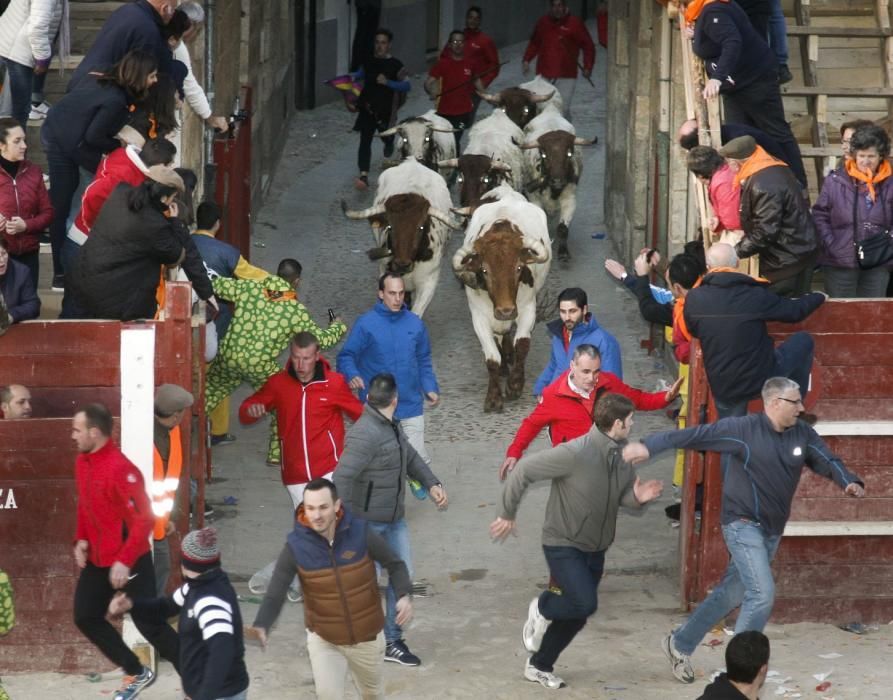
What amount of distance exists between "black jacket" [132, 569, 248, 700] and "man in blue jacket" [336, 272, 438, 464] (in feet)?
16.1

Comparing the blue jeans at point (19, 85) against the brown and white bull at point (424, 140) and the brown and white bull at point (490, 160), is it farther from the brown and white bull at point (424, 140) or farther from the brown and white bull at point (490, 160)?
the brown and white bull at point (424, 140)

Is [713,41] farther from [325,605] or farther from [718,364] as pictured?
[325,605]

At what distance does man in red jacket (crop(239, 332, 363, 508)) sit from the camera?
11.8 meters

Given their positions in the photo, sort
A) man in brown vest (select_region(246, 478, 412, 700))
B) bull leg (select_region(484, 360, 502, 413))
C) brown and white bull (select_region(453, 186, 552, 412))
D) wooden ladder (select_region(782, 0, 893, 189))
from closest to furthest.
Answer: man in brown vest (select_region(246, 478, 412, 700)) < wooden ladder (select_region(782, 0, 893, 189)) < bull leg (select_region(484, 360, 502, 413)) < brown and white bull (select_region(453, 186, 552, 412))

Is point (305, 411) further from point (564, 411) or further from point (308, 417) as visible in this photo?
point (564, 411)

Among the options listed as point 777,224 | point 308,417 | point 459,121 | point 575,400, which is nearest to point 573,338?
point 575,400

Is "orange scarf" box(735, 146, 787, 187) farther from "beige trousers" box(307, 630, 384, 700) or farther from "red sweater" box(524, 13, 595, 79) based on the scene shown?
"red sweater" box(524, 13, 595, 79)

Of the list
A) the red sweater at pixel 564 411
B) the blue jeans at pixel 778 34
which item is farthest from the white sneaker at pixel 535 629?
the blue jeans at pixel 778 34

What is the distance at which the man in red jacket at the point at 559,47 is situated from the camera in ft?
77.8

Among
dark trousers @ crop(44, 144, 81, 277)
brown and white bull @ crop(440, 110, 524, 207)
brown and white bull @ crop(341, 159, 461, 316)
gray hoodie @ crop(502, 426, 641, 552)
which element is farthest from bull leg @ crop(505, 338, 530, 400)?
gray hoodie @ crop(502, 426, 641, 552)

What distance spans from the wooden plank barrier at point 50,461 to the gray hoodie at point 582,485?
2139 mm

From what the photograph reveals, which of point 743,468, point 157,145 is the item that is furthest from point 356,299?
point 743,468

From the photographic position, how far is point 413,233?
17172 millimetres

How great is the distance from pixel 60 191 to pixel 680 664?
16.1 feet
